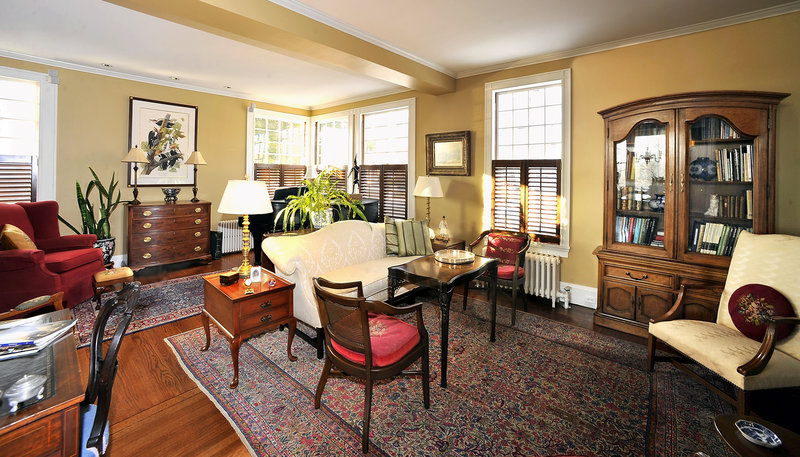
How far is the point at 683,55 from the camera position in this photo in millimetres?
3520

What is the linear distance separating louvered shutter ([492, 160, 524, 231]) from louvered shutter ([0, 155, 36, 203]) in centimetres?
603

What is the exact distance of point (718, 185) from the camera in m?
3.12

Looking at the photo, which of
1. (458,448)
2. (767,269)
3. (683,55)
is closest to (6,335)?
(458,448)

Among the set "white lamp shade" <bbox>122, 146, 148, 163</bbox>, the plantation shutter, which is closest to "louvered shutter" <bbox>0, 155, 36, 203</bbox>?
"white lamp shade" <bbox>122, 146, 148, 163</bbox>

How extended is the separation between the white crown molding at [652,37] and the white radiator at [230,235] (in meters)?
4.84

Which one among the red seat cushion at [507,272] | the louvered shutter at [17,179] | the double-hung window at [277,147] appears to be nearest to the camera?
the red seat cushion at [507,272]

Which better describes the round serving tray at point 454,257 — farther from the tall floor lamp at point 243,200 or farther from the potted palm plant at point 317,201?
the tall floor lamp at point 243,200

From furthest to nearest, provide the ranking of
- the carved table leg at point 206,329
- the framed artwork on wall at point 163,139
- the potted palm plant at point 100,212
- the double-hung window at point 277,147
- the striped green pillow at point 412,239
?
the double-hung window at point 277,147
the framed artwork on wall at point 163,139
the potted palm plant at point 100,212
the striped green pillow at point 412,239
the carved table leg at point 206,329

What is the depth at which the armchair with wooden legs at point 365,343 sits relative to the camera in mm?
1931

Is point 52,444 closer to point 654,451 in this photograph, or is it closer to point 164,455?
point 164,455

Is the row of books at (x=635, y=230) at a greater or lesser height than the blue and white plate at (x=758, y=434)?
greater

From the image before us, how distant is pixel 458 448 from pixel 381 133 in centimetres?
526

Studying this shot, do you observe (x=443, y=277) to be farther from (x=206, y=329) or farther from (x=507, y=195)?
(x=507, y=195)

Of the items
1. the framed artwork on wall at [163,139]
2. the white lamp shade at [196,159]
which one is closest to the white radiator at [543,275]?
the white lamp shade at [196,159]
